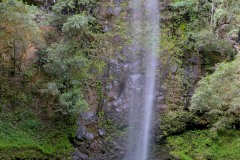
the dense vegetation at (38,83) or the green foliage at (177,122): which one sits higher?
the dense vegetation at (38,83)

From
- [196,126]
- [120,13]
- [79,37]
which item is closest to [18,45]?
[79,37]

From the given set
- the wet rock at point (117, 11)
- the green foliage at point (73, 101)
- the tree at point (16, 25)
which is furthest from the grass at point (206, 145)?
the wet rock at point (117, 11)

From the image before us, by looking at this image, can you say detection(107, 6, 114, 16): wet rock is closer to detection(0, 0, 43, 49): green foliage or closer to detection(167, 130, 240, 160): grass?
detection(0, 0, 43, 49): green foliage

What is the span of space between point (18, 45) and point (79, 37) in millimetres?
3076

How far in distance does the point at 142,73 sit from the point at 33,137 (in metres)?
7.52

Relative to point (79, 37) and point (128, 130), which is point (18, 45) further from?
point (128, 130)

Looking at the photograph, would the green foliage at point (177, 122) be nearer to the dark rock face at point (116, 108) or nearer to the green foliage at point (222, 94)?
the dark rock face at point (116, 108)

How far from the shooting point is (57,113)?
15352 mm

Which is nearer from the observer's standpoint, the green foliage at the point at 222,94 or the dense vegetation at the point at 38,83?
the green foliage at the point at 222,94

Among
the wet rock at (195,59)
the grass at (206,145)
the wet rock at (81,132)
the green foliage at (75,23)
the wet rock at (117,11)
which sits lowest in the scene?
the grass at (206,145)

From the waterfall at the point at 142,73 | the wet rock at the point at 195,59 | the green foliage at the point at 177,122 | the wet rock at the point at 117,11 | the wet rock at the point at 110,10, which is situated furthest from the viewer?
the wet rock at the point at 117,11

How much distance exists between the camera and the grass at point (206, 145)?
13.8 meters

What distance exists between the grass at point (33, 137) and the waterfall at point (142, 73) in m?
3.17

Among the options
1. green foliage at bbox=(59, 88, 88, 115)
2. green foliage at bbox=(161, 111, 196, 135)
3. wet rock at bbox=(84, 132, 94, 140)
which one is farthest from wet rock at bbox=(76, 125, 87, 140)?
green foliage at bbox=(161, 111, 196, 135)
